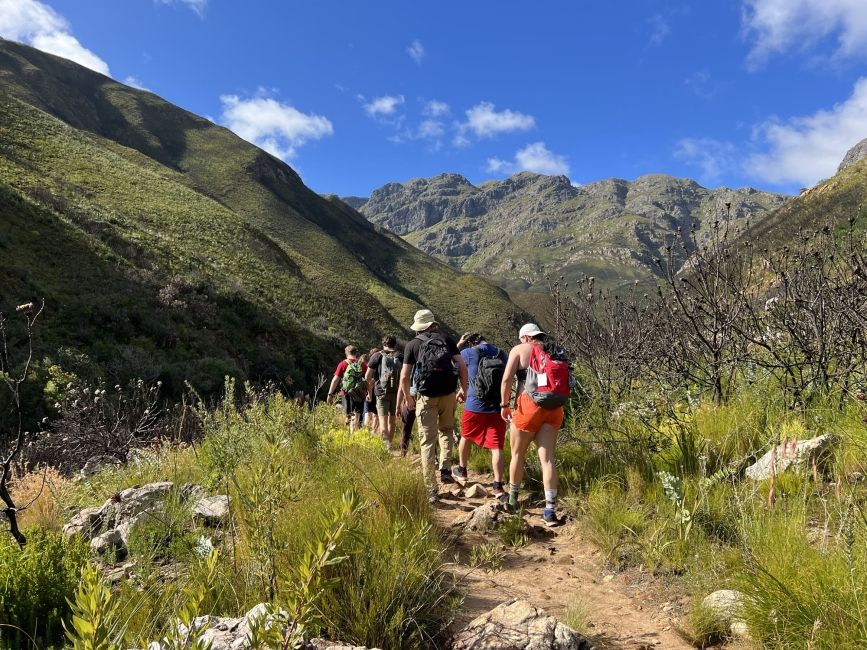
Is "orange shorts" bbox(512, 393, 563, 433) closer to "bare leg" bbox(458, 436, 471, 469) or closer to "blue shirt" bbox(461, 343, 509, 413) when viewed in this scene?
"blue shirt" bbox(461, 343, 509, 413)

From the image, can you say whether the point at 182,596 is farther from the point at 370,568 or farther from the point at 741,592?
the point at 741,592

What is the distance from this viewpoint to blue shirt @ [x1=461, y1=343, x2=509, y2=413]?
5203mm

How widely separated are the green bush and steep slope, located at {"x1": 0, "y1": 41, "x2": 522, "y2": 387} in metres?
7.73

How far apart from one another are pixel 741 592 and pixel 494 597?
1.23m

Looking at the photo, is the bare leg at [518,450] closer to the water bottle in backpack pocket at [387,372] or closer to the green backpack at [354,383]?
the water bottle in backpack pocket at [387,372]

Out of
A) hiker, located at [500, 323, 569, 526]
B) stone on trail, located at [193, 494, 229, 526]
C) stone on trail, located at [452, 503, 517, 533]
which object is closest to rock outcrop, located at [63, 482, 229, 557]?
stone on trail, located at [193, 494, 229, 526]

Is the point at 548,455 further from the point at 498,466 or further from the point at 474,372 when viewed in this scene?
the point at 474,372

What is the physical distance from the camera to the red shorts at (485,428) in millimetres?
5032

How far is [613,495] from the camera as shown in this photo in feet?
12.2

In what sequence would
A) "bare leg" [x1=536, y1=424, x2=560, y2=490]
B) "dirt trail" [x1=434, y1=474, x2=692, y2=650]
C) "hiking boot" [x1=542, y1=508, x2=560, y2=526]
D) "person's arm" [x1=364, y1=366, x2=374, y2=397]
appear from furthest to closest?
"person's arm" [x1=364, y1=366, x2=374, y2=397], "bare leg" [x1=536, y1=424, x2=560, y2=490], "hiking boot" [x1=542, y1=508, x2=560, y2=526], "dirt trail" [x1=434, y1=474, x2=692, y2=650]

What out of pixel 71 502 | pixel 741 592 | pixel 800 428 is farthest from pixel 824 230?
pixel 71 502

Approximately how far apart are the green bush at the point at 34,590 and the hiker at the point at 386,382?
4.96 metres

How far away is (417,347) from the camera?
560 centimetres

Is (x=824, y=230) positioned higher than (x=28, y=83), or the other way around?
(x=28, y=83)
